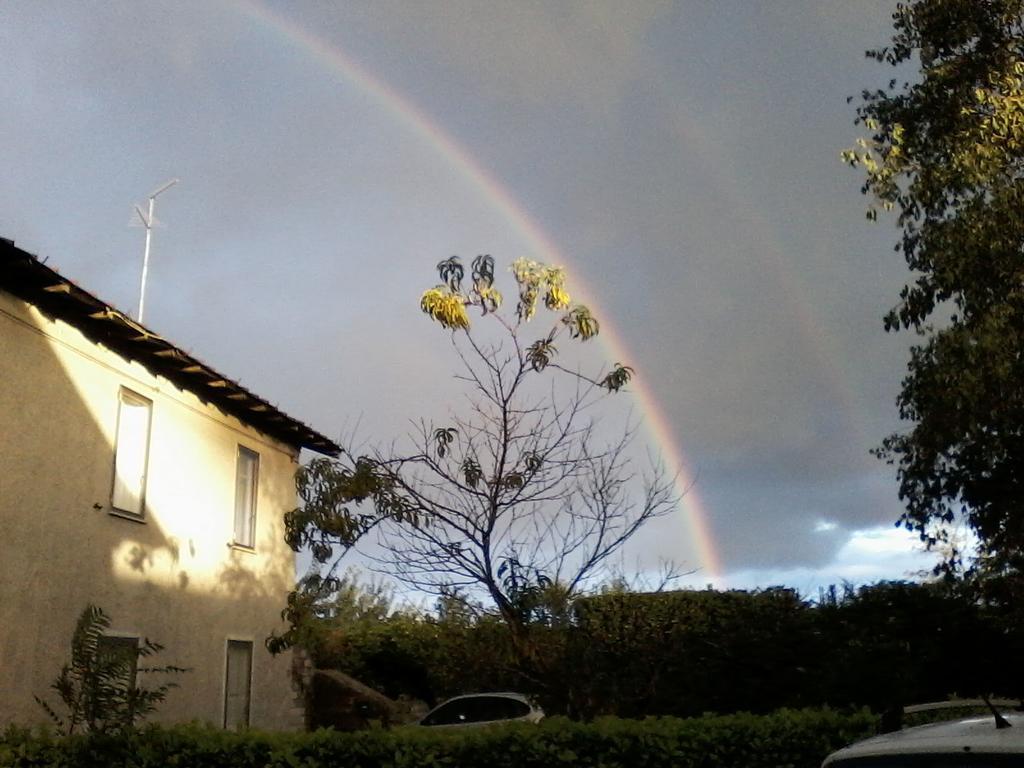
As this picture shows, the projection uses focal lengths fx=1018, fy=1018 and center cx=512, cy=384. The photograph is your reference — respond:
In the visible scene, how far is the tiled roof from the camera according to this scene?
10.4m

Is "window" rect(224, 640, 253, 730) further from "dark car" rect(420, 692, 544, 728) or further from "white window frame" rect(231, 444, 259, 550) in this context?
"dark car" rect(420, 692, 544, 728)

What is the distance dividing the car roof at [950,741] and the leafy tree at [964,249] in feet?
30.3

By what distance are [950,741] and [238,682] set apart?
1310 cm

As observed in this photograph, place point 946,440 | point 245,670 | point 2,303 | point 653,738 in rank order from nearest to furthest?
point 653,738, point 2,303, point 946,440, point 245,670

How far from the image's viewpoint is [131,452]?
1284cm

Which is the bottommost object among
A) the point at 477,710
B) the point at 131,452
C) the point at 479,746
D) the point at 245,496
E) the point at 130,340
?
the point at 479,746

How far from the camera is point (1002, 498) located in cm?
1466

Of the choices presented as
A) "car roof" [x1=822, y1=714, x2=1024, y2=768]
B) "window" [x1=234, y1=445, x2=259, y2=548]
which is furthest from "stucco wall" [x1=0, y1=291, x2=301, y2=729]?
"car roof" [x1=822, y1=714, x2=1024, y2=768]

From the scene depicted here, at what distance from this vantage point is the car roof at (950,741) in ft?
12.5

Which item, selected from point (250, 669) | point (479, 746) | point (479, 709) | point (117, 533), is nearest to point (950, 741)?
point (479, 746)

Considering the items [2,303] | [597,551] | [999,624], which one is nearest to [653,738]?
[597,551]

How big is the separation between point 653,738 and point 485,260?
5.24 m

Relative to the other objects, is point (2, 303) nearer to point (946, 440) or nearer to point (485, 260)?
point (485, 260)

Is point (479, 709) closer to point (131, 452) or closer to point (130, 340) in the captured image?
point (131, 452)
